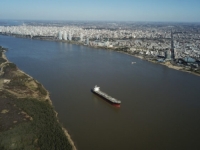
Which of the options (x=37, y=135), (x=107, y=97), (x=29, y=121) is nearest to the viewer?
(x=37, y=135)

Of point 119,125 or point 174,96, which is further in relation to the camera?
point 174,96

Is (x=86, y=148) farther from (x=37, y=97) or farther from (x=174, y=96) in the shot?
(x=174, y=96)

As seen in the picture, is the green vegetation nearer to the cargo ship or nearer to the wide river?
the wide river

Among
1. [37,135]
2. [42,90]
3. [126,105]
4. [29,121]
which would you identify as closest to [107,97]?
[126,105]

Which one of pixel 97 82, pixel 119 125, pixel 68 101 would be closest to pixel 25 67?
pixel 97 82

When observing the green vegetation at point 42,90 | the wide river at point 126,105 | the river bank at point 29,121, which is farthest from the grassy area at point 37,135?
the green vegetation at point 42,90

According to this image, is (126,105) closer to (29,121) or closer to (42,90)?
(29,121)
